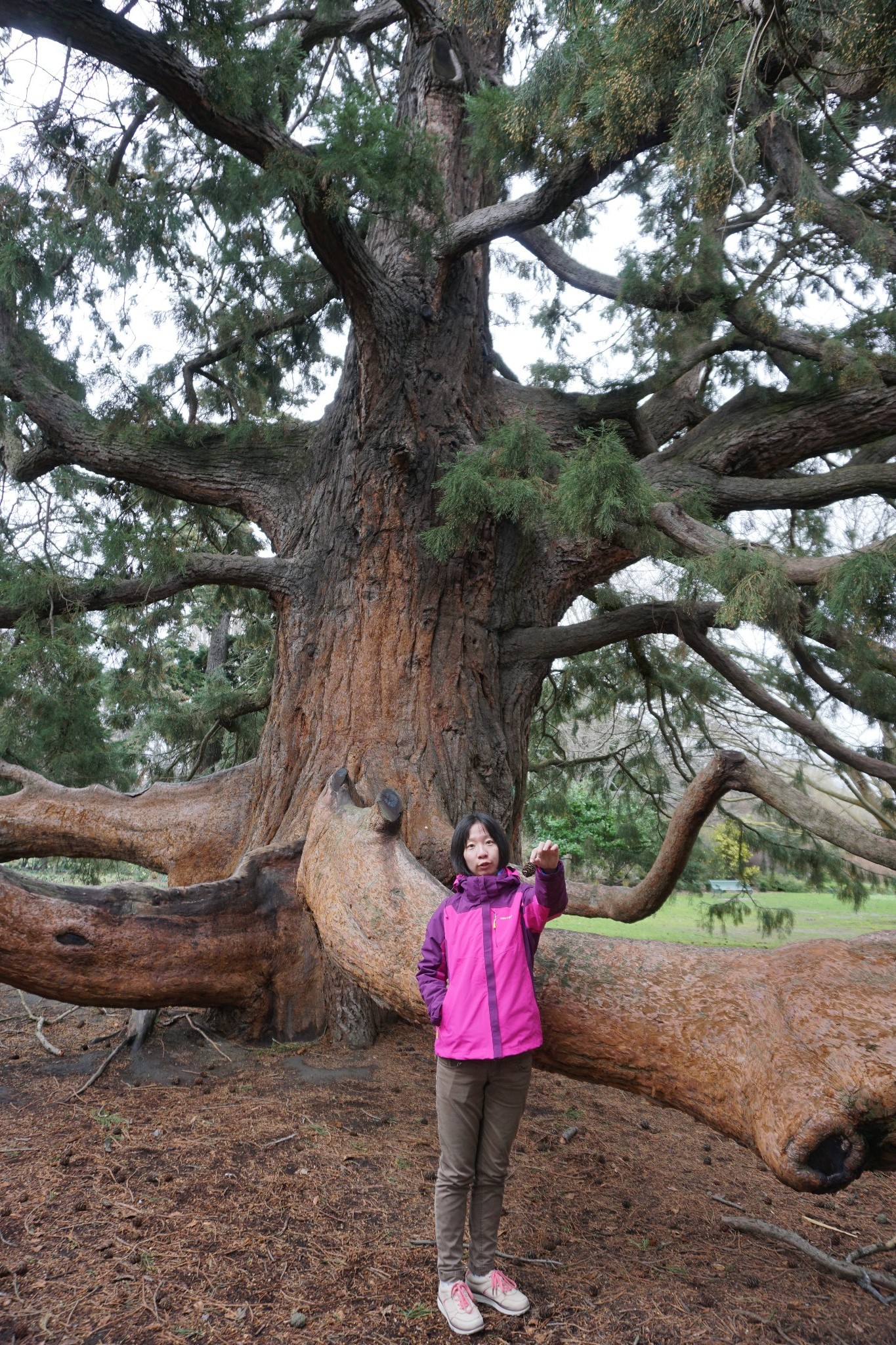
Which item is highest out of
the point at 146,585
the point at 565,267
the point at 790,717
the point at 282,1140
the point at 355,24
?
the point at 355,24

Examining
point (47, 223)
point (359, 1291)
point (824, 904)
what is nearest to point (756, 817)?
point (359, 1291)

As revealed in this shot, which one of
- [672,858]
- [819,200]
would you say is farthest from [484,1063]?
[819,200]

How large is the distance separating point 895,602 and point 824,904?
12.8 meters

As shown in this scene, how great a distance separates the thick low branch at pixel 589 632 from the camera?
506cm

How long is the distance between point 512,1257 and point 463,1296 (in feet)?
1.27

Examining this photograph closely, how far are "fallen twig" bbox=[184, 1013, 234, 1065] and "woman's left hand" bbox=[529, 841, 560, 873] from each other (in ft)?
8.22

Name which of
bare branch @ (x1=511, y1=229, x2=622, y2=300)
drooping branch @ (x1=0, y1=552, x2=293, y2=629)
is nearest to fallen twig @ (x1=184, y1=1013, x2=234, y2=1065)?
drooping branch @ (x1=0, y1=552, x2=293, y2=629)

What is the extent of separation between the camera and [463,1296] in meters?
2.18

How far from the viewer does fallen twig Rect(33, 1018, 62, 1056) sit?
165 inches

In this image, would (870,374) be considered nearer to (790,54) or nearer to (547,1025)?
(790,54)

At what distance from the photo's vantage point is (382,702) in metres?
4.76

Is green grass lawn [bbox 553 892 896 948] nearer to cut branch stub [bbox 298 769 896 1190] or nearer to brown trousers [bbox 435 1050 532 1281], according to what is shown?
cut branch stub [bbox 298 769 896 1190]

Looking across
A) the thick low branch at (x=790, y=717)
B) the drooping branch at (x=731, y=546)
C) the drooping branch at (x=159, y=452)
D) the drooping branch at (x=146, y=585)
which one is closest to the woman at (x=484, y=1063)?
the drooping branch at (x=731, y=546)

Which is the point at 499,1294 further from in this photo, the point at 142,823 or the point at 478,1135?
the point at 142,823
